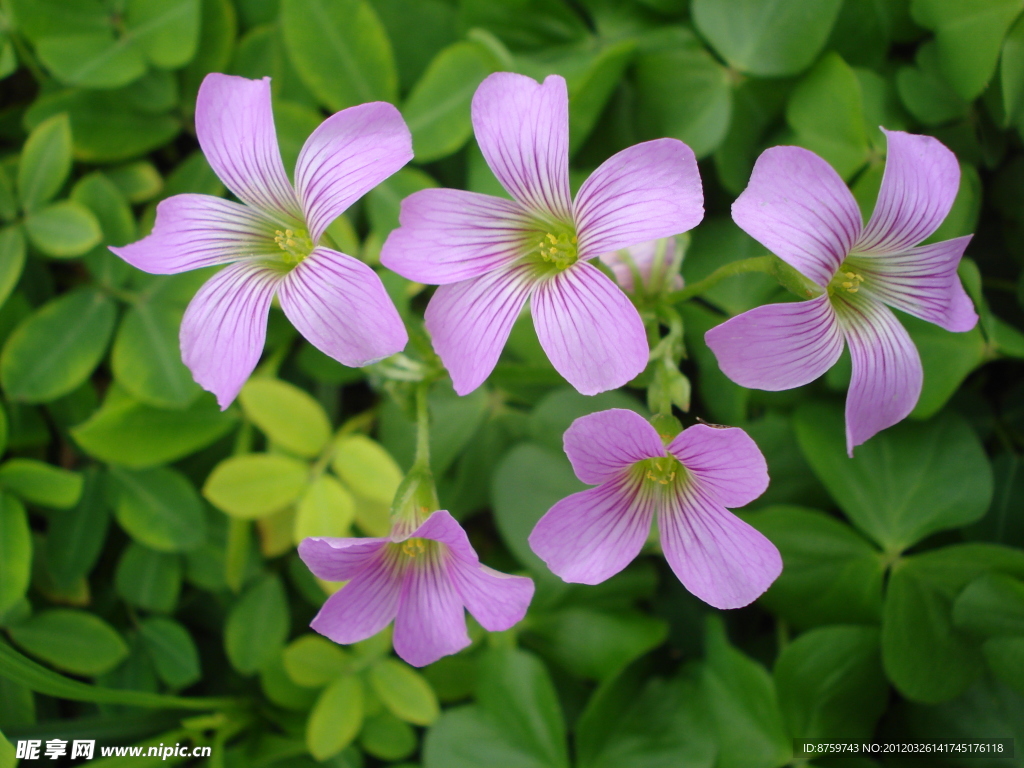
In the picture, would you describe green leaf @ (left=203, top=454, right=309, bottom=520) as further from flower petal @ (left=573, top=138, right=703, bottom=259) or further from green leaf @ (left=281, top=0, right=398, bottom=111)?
flower petal @ (left=573, top=138, right=703, bottom=259)

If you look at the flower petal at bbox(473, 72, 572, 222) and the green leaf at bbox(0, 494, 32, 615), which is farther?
the green leaf at bbox(0, 494, 32, 615)

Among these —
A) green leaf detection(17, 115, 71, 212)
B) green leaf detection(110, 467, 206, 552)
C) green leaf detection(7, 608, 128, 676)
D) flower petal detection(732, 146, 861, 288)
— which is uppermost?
flower petal detection(732, 146, 861, 288)

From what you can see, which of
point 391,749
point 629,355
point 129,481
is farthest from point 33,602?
point 629,355

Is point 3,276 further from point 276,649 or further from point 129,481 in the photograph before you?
point 276,649

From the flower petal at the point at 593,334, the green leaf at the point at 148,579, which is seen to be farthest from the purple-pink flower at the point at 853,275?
the green leaf at the point at 148,579

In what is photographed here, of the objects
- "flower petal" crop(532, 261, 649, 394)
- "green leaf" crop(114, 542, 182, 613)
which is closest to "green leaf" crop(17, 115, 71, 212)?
"green leaf" crop(114, 542, 182, 613)

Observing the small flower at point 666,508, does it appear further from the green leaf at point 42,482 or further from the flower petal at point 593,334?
the green leaf at point 42,482
